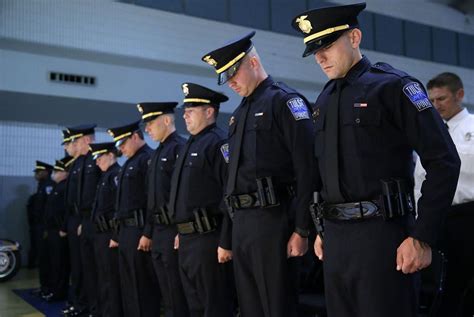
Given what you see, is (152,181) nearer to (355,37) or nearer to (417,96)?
(355,37)

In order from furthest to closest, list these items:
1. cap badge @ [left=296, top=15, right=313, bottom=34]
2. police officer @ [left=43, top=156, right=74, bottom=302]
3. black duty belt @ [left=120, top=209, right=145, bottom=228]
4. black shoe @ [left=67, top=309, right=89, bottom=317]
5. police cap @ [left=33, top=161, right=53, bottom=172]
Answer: police cap @ [left=33, top=161, right=53, bottom=172]
police officer @ [left=43, top=156, right=74, bottom=302]
black shoe @ [left=67, top=309, right=89, bottom=317]
black duty belt @ [left=120, top=209, right=145, bottom=228]
cap badge @ [left=296, top=15, right=313, bottom=34]

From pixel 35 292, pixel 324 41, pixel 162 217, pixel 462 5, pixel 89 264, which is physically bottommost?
pixel 35 292

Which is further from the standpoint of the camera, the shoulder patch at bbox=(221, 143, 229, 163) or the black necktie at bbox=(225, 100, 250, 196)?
the shoulder patch at bbox=(221, 143, 229, 163)

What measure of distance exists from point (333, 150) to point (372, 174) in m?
0.16

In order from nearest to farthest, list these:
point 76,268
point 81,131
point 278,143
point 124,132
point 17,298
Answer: point 278,143, point 124,132, point 76,268, point 81,131, point 17,298

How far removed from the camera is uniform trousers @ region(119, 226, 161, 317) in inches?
139

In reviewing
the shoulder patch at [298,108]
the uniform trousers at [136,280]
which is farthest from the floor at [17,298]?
the shoulder patch at [298,108]

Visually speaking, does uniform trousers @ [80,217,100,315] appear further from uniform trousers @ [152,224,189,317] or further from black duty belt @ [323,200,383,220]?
black duty belt @ [323,200,383,220]

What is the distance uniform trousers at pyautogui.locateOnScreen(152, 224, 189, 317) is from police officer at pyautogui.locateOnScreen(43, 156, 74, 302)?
105 inches

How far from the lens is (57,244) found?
5688mm

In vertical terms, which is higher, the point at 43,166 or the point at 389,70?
the point at 389,70

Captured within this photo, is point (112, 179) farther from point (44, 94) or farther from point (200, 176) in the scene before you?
point (44, 94)

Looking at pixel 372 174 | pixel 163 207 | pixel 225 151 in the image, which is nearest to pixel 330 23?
pixel 372 174

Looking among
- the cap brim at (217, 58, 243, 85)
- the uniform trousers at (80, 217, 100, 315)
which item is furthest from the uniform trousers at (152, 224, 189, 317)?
the uniform trousers at (80, 217, 100, 315)
